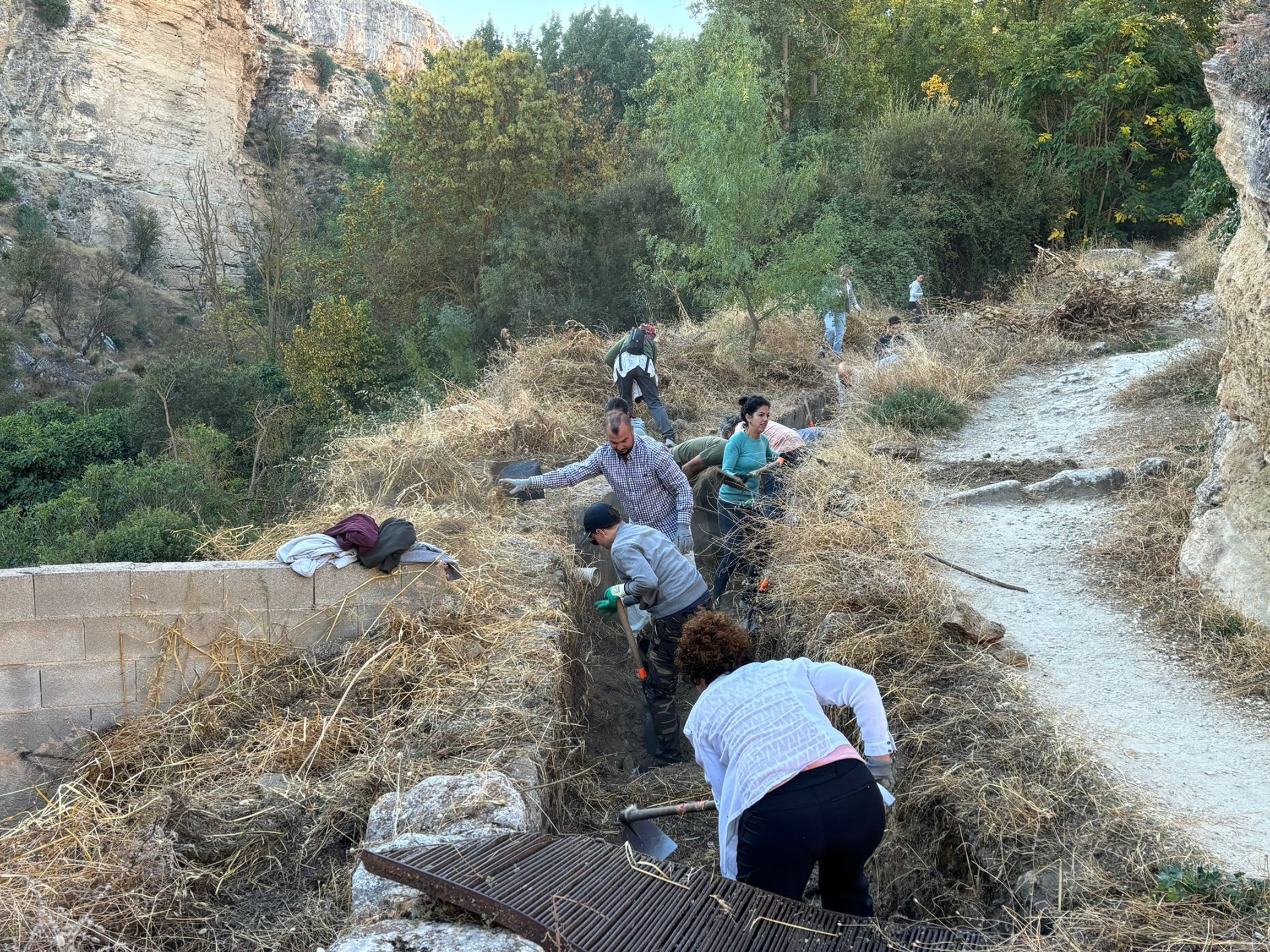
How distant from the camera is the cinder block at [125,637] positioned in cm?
517

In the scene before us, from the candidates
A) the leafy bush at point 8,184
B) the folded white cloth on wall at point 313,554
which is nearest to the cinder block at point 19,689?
the folded white cloth on wall at point 313,554

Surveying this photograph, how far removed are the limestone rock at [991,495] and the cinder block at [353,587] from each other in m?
4.79

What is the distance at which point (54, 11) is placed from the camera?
38594 mm

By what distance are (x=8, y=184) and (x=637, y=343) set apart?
122 feet

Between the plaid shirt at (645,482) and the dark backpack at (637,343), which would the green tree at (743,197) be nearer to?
the dark backpack at (637,343)

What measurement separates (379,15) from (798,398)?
5614cm

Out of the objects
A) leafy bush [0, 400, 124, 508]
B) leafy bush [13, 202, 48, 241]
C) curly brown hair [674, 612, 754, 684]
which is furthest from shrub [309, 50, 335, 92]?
curly brown hair [674, 612, 754, 684]

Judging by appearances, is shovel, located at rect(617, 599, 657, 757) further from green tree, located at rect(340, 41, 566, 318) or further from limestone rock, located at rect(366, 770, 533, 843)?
green tree, located at rect(340, 41, 566, 318)

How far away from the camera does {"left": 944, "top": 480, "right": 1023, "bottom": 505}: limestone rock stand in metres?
8.05

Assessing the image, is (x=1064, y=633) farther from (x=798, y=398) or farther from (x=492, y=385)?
(x=492, y=385)

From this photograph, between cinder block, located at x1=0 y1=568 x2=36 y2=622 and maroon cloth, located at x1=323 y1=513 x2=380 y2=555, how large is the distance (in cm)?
154

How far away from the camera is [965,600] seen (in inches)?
232

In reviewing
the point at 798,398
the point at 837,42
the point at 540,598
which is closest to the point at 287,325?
the point at 837,42

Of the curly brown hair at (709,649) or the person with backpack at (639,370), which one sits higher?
the person with backpack at (639,370)
